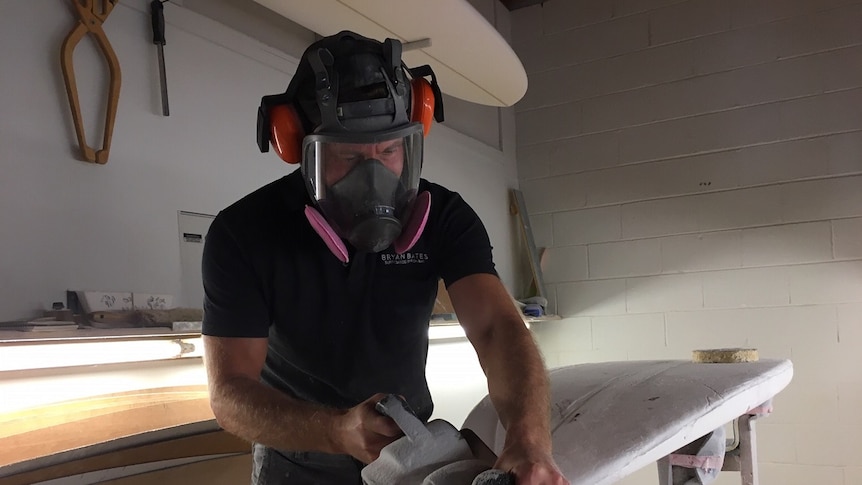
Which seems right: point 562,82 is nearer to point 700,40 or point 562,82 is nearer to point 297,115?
point 700,40

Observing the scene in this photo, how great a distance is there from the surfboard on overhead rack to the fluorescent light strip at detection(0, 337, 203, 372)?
1053 millimetres

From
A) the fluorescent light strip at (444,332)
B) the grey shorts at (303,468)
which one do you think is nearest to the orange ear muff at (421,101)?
the grey shorts at (303,468)

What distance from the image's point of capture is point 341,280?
1.38 meters

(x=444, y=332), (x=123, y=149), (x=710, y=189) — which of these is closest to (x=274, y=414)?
(x=123, y=149)

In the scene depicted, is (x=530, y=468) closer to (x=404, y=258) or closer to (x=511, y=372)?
(x=511, y=372)

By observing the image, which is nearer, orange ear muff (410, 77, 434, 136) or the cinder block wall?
orange ear muff (410, 77, 434, 136)

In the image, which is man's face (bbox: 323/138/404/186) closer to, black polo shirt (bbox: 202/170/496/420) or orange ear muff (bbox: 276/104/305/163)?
orange ear muff (bbox: 276/104/305/163)

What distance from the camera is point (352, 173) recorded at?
47.5 inches

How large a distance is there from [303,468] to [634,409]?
704 mm

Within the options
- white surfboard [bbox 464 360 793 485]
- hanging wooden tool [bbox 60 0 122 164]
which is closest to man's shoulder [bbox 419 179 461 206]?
white surfboard [bbox 464 360 793 485]

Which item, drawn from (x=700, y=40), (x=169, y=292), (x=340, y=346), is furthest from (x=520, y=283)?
(x=340, y=346)

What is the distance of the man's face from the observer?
1.19m

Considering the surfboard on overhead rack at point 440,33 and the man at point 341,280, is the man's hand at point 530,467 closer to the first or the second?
the man at point 341,280

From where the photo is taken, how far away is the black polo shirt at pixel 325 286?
1.33 m
